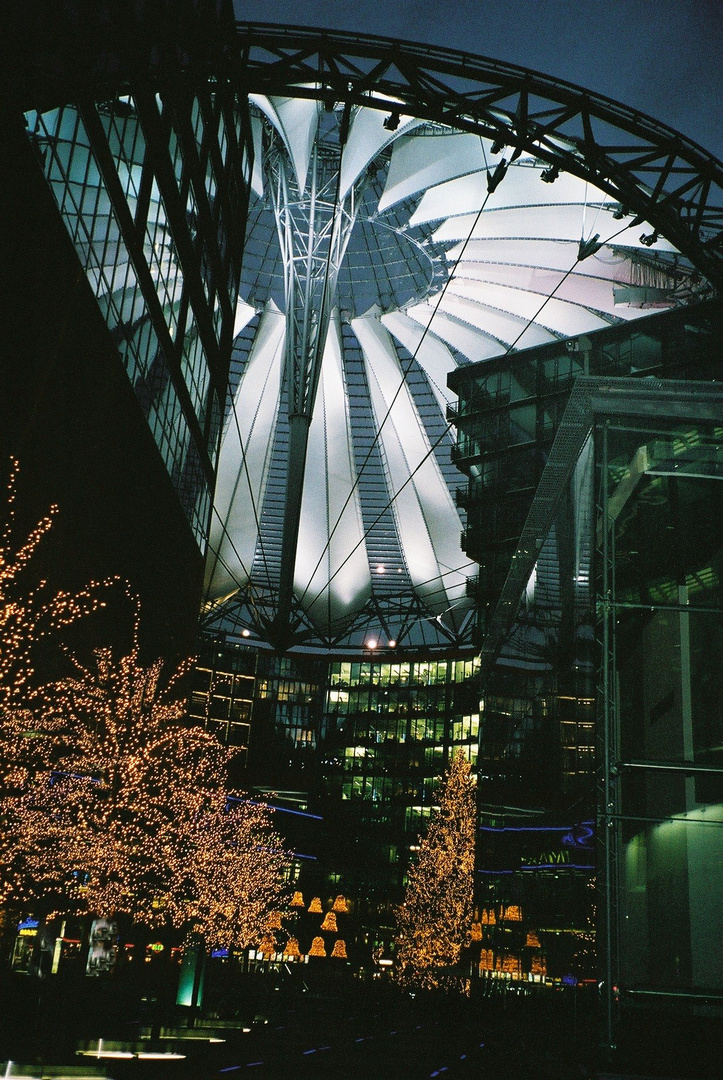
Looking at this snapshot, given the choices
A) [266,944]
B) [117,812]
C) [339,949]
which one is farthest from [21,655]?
[339,949]

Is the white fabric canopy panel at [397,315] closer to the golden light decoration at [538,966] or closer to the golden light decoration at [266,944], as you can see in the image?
the golden light decoration at [266,944]

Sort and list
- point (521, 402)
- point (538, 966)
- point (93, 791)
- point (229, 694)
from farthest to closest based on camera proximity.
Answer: point (229, 694)
point (521, 402)
point (93, 791)
point (538, 966)

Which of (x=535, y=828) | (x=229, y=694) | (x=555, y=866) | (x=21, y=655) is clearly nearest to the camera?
(x=555, y=866)

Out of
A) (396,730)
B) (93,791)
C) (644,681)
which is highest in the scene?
(396,730)

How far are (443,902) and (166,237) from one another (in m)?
35.7

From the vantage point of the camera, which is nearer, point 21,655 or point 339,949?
point 21,655

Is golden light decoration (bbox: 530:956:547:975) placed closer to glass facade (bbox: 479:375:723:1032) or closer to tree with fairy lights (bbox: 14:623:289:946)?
glass facade (bbox: 479:375:723:1032)

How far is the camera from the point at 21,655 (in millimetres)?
22078

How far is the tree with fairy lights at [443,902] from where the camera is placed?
160ft

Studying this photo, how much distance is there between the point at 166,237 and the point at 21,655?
41.8ft

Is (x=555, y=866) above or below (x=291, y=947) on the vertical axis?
above

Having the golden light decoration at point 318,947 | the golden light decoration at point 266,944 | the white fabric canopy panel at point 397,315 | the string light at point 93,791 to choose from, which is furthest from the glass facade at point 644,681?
the golden light decoration at point 318,947

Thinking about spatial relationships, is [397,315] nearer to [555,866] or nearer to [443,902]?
[443,902]

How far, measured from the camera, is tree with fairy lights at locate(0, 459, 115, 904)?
63.9 feet
